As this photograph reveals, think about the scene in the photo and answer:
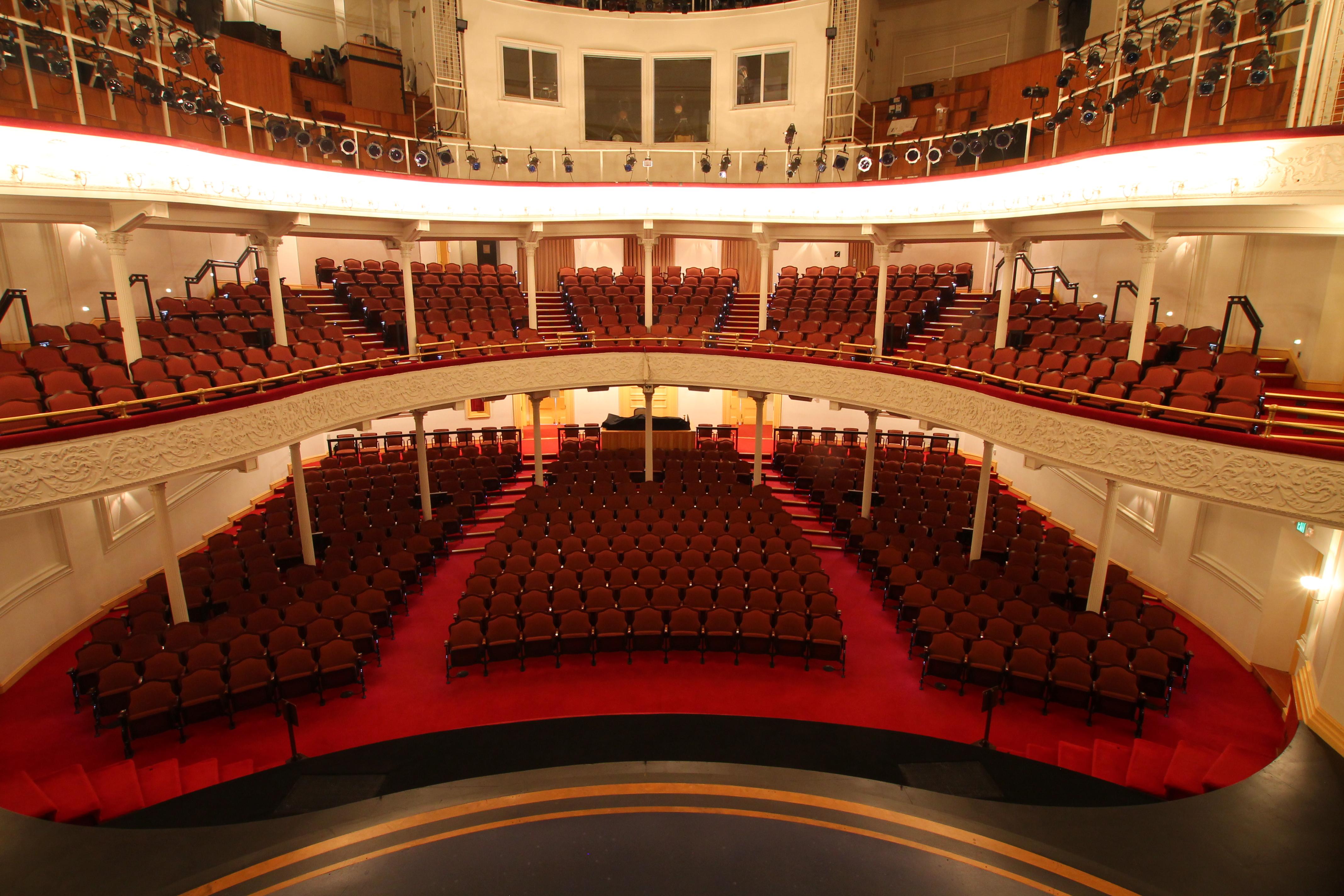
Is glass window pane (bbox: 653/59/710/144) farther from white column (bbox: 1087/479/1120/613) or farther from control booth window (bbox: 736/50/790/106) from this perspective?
white column (bbox: 1087/479/1120/613)

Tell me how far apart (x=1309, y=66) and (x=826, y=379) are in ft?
27.2

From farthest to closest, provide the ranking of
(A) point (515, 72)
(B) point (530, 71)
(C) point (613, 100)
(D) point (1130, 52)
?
(C) point (613, 100)
(B) point (530, 71)
(A) point (515, 72)
(D) point (1130, 52)

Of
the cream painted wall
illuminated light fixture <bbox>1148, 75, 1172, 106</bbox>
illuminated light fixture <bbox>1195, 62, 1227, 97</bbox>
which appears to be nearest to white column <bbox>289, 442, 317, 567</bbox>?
the cream painted wall

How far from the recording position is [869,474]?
1497 cm

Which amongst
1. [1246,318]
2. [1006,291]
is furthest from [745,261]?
[1246,318]

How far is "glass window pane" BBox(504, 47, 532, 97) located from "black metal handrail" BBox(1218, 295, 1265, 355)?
57.1 feet

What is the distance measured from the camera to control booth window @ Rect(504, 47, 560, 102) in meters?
18.9

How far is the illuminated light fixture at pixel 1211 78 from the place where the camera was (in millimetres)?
9406

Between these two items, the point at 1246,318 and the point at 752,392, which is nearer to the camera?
the point at 1246,318

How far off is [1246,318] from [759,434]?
890 cm

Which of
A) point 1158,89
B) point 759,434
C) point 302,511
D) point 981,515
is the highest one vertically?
point 1158,89

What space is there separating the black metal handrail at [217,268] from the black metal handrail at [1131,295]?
19.6 metres

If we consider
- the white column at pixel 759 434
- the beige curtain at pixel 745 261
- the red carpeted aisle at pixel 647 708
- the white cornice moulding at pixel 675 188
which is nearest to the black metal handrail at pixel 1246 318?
the white cornice moulding at pixel 675 188

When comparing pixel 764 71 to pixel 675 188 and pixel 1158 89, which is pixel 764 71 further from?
pixel 1158 89
